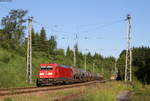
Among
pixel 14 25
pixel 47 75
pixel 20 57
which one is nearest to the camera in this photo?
pixel 47 75

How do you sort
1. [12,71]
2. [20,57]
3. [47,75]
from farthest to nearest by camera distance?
[20,57], [12,71], [47,75]

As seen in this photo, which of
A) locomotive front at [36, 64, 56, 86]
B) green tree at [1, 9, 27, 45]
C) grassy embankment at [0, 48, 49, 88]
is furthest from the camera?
green tree at [1, 9, 27, 45]

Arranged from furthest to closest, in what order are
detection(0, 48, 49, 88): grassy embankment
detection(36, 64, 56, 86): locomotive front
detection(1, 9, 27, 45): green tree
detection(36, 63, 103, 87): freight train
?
detection(1, 9, 27, 45): green tree, detection(36, 63, 103, 87): freight train, detection(36, 64, 56, 86): locomotive front, detection(0, 48, 49, 88): grassy embankment

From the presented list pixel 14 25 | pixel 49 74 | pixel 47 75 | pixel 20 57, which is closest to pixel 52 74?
pixel 49 74

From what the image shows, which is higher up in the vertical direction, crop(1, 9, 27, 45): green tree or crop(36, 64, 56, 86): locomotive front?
crop(1, 9, 27, 45): green tree

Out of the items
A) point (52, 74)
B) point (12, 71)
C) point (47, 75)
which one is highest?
point (12, 71)

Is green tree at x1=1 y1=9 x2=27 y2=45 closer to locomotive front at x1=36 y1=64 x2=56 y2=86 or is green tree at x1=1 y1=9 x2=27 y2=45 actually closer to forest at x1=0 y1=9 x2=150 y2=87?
forest at x1=0 y1=9 x2=150 y2=87

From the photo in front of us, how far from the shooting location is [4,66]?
167 ft

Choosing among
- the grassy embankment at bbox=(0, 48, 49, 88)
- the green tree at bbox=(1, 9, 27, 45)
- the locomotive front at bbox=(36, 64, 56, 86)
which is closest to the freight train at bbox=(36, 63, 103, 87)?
the locomotive front at bbox=(36, 64, 56, 86)

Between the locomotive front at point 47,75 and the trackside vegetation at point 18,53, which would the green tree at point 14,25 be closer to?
the trackside vegetation at point 18,53

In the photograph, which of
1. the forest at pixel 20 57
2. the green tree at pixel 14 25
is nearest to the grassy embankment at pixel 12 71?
the forest at pixel 20 57

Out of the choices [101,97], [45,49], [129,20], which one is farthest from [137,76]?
[45,49]

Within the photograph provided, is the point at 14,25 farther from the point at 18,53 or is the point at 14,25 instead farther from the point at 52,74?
the point at 52,74

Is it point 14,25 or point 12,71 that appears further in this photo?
point 14,25
